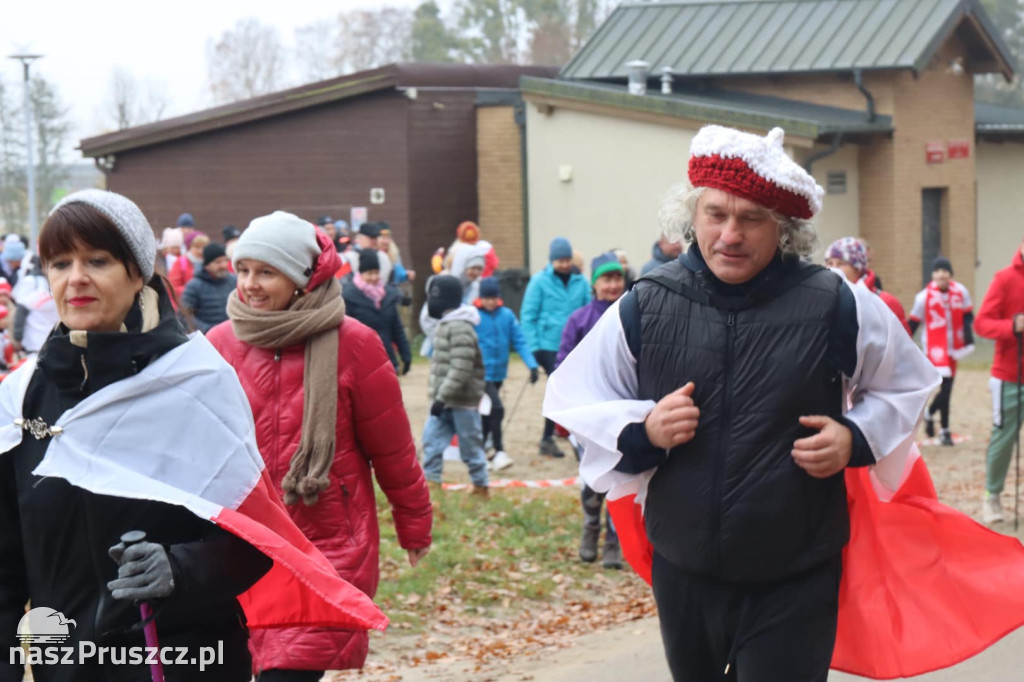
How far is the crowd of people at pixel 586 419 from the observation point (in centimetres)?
336

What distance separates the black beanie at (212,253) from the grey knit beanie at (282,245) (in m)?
7.51

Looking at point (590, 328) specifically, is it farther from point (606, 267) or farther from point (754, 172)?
point (754, 172)

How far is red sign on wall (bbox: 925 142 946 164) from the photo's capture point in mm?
25406

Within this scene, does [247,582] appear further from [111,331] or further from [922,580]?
[922,580]

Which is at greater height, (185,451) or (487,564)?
(185,451)

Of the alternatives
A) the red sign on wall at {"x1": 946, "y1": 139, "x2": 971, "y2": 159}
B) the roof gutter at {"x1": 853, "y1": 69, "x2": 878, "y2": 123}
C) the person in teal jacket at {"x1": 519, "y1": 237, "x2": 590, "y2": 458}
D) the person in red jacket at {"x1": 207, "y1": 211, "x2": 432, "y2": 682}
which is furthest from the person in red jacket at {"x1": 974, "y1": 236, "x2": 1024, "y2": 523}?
the red sign on wall at {"x1": 946, "y1": 139, "x2": 971, "y2": 159}

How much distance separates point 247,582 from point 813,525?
152 centimetres

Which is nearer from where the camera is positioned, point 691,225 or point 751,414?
point 751,414

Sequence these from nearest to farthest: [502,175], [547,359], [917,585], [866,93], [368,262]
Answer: [917,585], [368,262], [547,359], [866,93], [502,175]

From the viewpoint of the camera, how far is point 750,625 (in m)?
3.93

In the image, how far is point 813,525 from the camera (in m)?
3.93

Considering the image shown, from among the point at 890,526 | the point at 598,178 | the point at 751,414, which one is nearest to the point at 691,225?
the point at 751,414

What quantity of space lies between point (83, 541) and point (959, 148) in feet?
82.5

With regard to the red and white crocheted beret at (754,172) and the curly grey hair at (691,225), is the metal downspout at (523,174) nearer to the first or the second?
the curly grey hair at (691,225)
